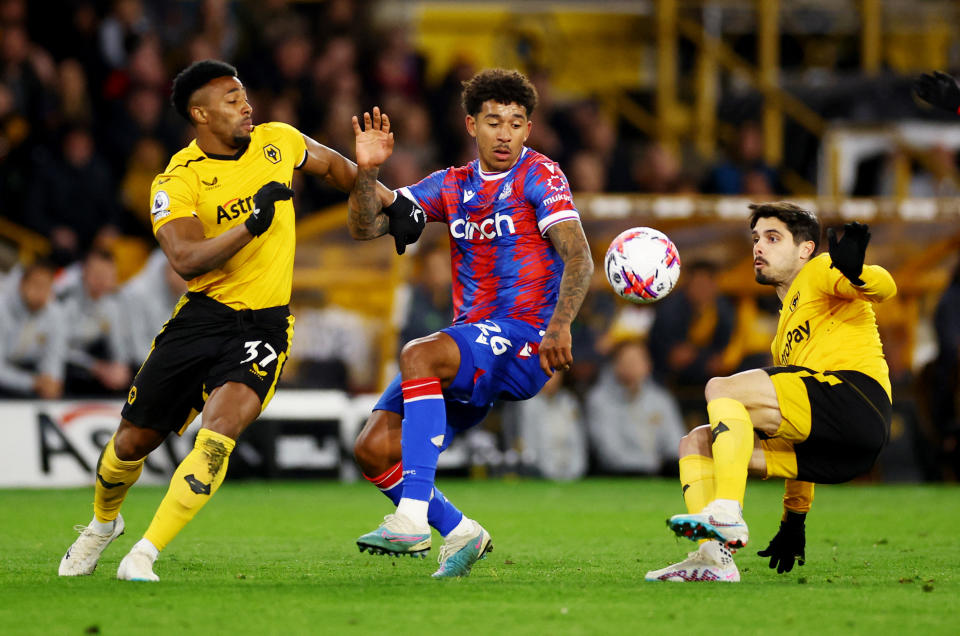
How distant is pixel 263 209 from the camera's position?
6.57m

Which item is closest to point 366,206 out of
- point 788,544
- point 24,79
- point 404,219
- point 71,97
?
point 404,219

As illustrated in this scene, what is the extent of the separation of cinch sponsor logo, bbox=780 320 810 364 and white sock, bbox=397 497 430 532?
2124 millimetres

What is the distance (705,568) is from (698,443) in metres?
0.61

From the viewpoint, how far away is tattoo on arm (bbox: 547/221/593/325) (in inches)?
261

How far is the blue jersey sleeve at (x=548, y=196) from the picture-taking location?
689cm

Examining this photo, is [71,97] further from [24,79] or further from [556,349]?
[556,349]

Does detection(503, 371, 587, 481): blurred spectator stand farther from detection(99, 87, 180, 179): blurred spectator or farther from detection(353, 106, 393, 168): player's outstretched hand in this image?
detection(353, 106, 393, 168): player's outstretched hand

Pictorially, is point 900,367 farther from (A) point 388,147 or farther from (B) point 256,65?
(A) point 388,147

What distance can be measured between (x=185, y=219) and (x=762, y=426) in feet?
9.76

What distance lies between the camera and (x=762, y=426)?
670 cm

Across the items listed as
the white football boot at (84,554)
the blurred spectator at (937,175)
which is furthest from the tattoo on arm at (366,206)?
the blurred spectator at (937,175)

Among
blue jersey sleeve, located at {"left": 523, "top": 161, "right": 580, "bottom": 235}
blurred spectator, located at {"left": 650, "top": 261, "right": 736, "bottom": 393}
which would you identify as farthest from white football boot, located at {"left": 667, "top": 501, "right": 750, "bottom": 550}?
blurred spectator, located at {"left": 650, "top": 261, "right": 736, "bottom": 393}

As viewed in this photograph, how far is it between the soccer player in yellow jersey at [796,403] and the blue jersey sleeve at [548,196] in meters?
1.07

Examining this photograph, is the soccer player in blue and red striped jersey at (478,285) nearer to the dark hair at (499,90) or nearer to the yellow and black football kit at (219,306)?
the dark hair at (499,90)
